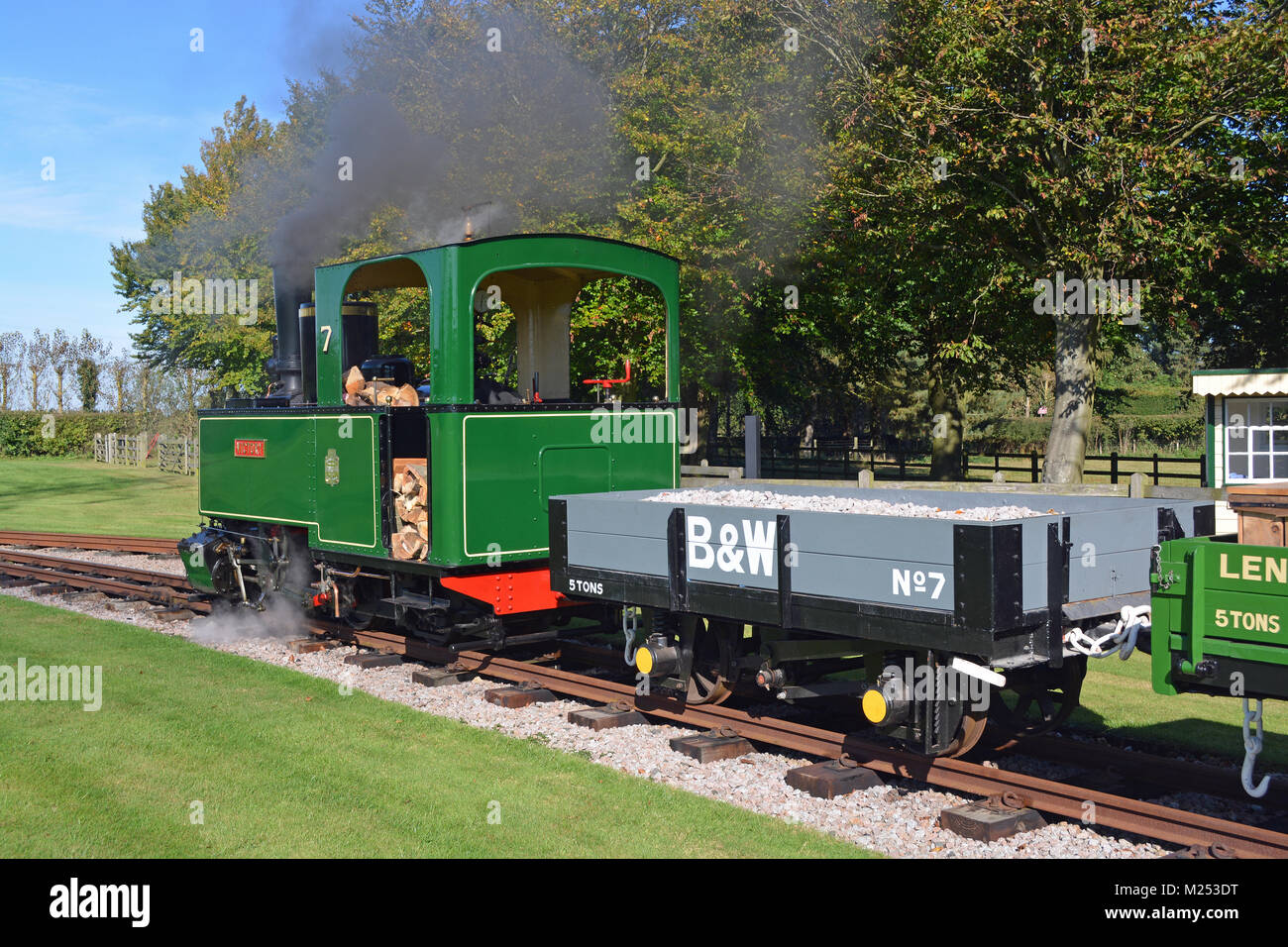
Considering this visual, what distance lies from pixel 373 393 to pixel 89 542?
12.1m

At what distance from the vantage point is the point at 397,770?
22.7ft

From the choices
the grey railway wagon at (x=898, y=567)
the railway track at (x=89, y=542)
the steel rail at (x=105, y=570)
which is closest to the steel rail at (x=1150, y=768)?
the grey railway wagon at (x=898, y=567)

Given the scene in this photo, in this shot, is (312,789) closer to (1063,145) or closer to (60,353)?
(1063,145)

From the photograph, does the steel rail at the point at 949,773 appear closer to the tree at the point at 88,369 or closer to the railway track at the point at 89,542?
the railway track at the point at 89,542

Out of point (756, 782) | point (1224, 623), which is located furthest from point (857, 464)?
point (1224, 623)

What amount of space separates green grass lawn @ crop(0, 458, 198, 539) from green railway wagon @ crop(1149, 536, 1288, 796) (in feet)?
64.9

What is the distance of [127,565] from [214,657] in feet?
24.8

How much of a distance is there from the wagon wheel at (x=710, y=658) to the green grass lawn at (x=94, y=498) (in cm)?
1646

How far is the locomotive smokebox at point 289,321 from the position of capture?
11609 millimetres

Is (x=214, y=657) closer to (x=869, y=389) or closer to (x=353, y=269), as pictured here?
(x=353, y=269)

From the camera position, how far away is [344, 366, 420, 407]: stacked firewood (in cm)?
977

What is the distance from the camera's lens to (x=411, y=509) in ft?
30.7
